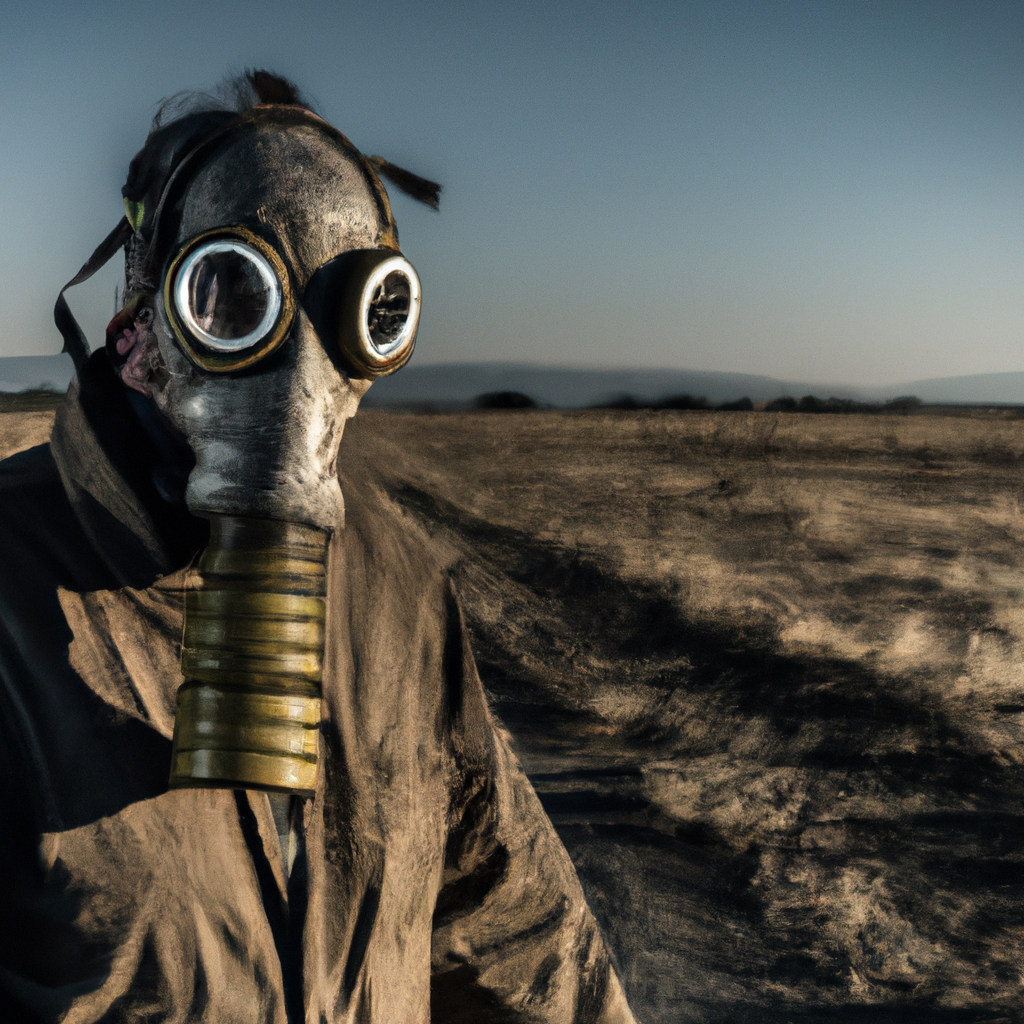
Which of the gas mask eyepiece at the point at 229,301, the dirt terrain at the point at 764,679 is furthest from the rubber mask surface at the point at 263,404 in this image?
the dirt terrain at the point at 764,679

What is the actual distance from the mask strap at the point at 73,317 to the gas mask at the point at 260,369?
4 cm

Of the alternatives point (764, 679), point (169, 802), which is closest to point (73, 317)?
point (169, 802)

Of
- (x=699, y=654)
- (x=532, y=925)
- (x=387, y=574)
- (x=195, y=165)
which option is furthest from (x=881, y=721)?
(x=195, y=165)

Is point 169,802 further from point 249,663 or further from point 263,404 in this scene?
point 263,404

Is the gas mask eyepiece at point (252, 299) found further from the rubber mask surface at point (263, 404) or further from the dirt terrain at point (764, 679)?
the dirt terrain at point (764, 679)

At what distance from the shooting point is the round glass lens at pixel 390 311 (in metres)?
0.44

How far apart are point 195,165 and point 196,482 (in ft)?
0.55

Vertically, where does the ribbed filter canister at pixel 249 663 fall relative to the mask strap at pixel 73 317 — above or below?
below

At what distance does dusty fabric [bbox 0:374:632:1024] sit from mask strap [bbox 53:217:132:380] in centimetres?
3

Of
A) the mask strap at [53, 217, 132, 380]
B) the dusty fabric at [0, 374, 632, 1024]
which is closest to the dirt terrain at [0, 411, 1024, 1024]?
the dusty fabric at [0, 374, 632, 1024]

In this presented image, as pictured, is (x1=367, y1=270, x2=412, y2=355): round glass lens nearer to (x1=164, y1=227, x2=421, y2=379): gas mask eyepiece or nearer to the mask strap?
(x1=164, y1=227, x2=421, y2=379): gas mask eyepiece

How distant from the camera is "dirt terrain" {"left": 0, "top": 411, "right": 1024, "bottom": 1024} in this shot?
110 centimetres

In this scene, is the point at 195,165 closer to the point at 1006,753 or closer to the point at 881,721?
the point at 881,721

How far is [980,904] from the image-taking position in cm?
109
